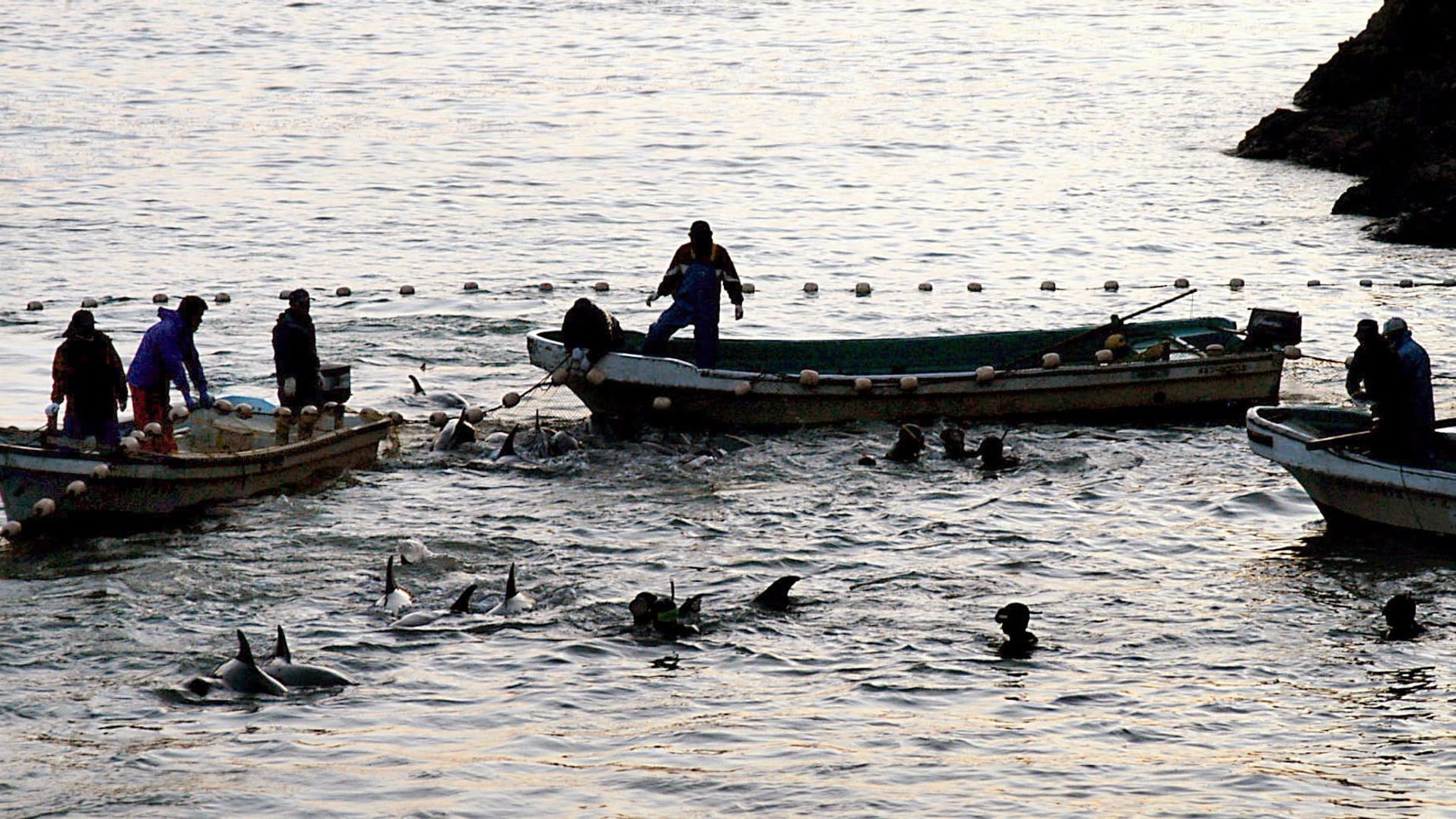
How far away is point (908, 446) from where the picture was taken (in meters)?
15.0

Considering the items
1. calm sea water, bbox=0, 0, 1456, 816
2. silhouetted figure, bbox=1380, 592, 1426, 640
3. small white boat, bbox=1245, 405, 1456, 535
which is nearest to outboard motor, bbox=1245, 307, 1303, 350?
calm sea water, bbox=0, 0, 1456, 816

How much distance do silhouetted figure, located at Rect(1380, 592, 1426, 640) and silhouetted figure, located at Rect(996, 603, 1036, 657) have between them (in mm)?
2162

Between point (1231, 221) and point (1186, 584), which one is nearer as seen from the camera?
point (1186, 584)

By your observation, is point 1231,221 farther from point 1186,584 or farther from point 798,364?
point 1186,584

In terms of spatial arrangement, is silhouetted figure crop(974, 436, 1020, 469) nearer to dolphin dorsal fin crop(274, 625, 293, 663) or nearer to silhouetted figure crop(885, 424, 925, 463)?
silhouetted figure crop(885, 424, 925, 463)

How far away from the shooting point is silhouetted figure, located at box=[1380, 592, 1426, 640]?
1124 centimetres

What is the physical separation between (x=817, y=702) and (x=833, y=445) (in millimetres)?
5123

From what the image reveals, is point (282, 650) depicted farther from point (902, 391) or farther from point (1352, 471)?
point (1352, 471)

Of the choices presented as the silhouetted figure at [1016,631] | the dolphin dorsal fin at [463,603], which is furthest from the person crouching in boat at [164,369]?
the silhouetted figure at [1016,631]

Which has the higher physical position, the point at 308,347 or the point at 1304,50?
the point at 1304,50

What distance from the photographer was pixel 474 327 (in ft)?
66.2

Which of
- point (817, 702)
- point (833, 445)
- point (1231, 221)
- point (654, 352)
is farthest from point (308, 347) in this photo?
point (1231, 221)

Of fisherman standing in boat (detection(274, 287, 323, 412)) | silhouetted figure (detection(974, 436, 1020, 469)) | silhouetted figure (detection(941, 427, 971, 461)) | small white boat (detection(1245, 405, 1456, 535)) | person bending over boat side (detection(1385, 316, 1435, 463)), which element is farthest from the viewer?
silhouetted figure (detection(941, 427, 971, 461))

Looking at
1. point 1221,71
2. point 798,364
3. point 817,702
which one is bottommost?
point 817,702
